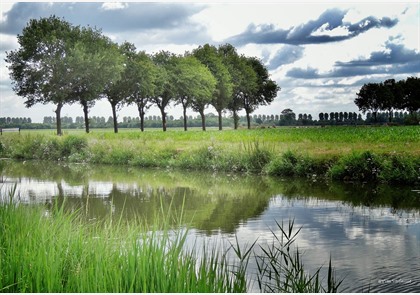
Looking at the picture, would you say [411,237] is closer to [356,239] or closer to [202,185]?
[356,239]

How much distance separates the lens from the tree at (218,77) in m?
57.2

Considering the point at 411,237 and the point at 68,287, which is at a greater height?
the point at 68,287

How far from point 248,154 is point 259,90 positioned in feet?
137

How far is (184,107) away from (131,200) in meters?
40.0

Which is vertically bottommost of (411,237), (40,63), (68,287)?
(411,237)

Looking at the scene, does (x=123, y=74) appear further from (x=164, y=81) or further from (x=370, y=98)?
(x=370, y=98)

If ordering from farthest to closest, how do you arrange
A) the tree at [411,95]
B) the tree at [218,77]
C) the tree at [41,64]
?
the tree at [218,77] → the tree at [411,95] → the tree at [41,64]

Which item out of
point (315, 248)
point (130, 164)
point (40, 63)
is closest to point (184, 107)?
point (40, 63)

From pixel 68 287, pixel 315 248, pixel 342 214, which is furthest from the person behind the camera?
pixel 342 214

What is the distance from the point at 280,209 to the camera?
1391cm

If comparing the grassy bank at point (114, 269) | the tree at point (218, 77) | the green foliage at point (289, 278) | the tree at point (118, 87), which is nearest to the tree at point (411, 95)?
the tree at point (218, 77)

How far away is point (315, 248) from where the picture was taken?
32.2ft

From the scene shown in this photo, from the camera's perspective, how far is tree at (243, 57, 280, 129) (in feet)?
201

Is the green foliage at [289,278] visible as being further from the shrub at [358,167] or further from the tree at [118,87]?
the tree at [118,87]
